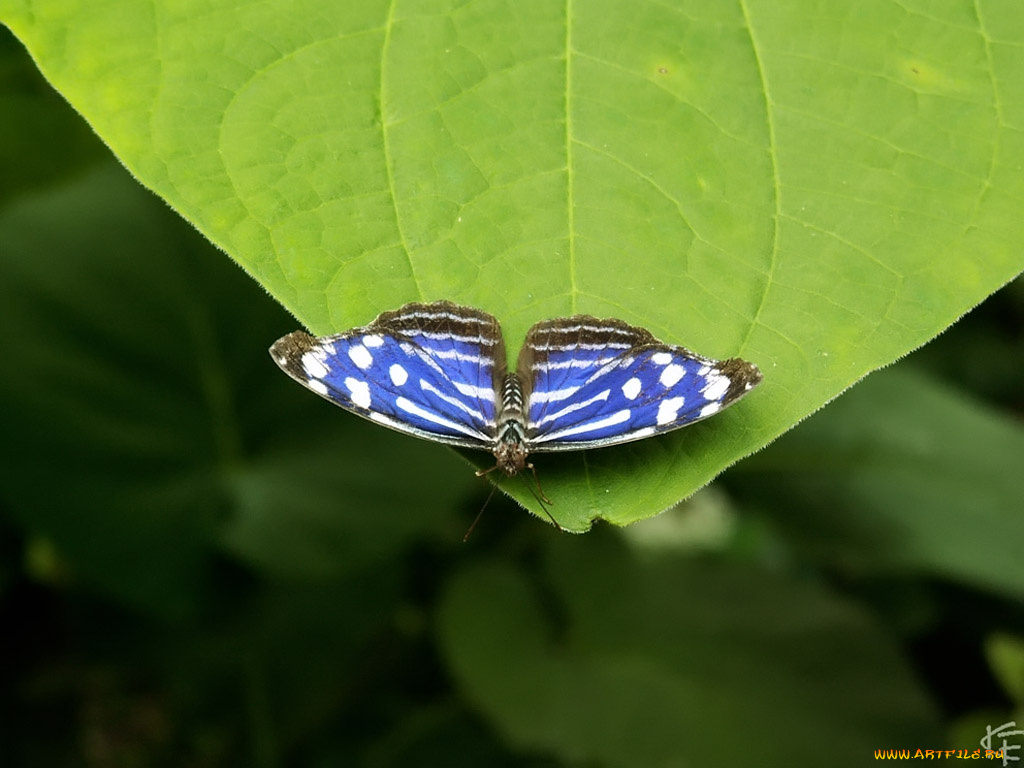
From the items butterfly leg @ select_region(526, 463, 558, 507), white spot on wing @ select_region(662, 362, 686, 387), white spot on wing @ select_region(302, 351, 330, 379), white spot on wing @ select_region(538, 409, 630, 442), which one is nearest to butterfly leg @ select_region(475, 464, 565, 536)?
butterfly leg @ select_region(526, 463, 558, 507)

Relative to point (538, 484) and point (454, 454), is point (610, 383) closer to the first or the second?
point (538, 484)

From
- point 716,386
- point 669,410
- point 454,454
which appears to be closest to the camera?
point 716,386

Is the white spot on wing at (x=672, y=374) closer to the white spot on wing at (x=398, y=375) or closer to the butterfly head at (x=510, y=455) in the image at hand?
the butterfly head at (x=510, y=455)

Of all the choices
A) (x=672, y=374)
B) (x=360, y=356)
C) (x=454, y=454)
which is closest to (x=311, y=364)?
(x=360, y=356)

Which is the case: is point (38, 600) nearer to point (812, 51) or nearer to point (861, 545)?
point (861, 545)

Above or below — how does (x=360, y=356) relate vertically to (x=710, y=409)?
above

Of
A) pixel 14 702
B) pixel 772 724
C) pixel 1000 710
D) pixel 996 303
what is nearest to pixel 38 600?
pixel 14 702

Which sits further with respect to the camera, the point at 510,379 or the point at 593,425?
the point at 510,379
